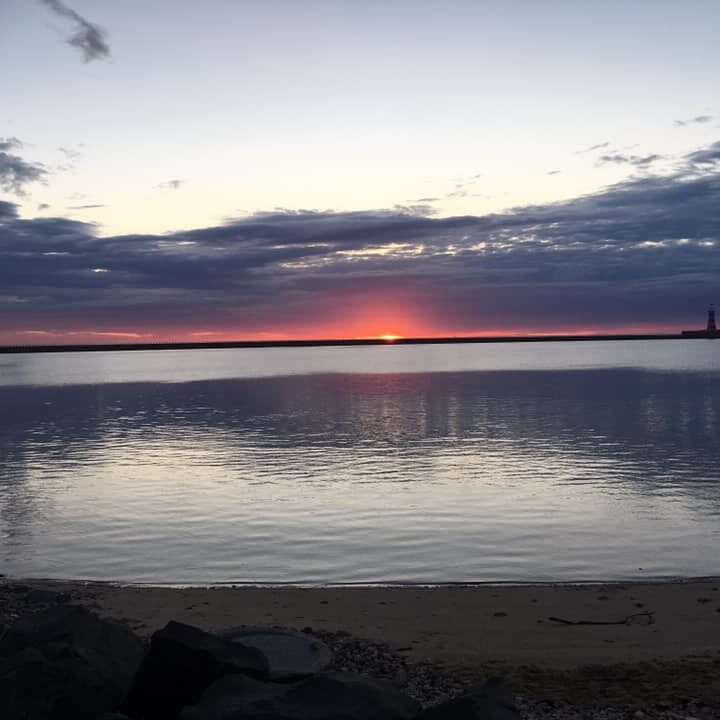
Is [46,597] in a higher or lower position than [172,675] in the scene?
lower

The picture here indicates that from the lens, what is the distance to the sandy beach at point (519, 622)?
1219cm

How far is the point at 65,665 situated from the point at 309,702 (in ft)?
9.06

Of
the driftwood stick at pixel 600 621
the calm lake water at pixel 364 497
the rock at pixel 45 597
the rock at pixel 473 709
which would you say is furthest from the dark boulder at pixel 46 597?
the rock at pixel 473 709

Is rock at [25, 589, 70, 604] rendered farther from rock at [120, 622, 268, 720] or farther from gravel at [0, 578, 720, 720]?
rock at [120, 622, 268, 720]

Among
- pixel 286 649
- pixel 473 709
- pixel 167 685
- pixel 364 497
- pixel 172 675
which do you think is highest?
pixel 473 709

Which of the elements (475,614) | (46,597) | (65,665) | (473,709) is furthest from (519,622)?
(46,597)

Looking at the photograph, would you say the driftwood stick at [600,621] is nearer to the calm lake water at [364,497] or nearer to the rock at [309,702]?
the calm lake water at [364,497]

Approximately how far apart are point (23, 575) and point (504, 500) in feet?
54.3

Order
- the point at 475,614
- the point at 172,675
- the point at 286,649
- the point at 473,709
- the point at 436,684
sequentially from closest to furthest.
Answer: the point at 473,709 → the point at 172,675 → the point at 436,684 → the point at 286,649 → the point at 475,614

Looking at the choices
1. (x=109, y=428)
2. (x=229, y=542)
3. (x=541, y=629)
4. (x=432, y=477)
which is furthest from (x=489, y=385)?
(x=541, y=629)

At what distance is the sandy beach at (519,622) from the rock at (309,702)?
3483 mm

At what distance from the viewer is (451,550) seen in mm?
23078

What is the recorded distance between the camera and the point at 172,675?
9.75 m

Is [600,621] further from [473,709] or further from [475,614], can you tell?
[473,709]
